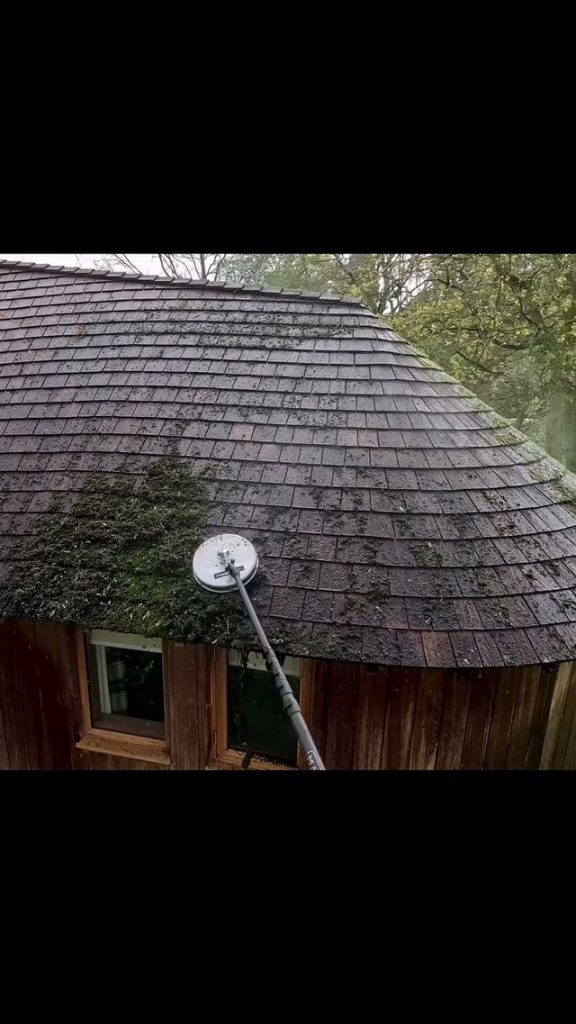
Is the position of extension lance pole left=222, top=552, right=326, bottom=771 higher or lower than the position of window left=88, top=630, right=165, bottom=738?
higher

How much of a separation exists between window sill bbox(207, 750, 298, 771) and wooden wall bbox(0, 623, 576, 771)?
0.10 meters

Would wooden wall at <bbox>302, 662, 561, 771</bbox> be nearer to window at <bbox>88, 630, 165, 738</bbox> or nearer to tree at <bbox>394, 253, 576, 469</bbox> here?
window at <bbox>88, 630, 165, 738</bbox>

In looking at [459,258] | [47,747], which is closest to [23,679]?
[47,747]

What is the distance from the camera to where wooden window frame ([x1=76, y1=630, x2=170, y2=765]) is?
394cm

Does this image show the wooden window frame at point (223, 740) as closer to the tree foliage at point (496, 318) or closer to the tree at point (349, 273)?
the tree foliage at point (496, 318)

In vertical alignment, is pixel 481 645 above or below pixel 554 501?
below

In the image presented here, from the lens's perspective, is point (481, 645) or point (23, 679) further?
point (23, 679)

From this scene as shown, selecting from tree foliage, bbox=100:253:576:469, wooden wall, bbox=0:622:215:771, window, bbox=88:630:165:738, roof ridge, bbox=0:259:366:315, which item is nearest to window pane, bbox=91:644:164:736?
window, bbox=88:630:165:738

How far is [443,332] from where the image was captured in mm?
10578

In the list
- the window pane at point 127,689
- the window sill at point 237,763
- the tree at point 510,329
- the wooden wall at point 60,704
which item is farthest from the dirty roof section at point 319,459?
the tree at point 510,329

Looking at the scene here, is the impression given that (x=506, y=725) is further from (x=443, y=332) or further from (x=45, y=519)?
(x=443, y=332)
